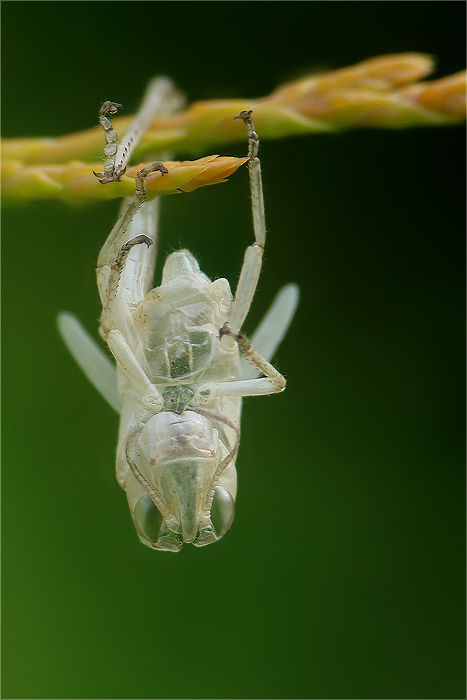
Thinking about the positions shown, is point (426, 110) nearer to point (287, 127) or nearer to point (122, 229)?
point (287, 127)

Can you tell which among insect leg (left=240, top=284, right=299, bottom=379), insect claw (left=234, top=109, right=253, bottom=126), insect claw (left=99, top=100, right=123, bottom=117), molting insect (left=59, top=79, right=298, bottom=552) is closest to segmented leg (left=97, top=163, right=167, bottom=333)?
molting insect (left=59, top=79, right=298, bottom=552)

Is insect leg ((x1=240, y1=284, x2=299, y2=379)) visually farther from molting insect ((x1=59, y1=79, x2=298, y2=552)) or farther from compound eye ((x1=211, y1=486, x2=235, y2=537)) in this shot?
compound eye ((x1=211, y1=486, x2=235, y2=537))

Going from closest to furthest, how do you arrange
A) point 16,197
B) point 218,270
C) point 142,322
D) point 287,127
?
point 16,197
point 287,127
point 142,322
point 218,270

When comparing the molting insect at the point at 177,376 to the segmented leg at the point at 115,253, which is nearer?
the segmented leg at the point at 115,253

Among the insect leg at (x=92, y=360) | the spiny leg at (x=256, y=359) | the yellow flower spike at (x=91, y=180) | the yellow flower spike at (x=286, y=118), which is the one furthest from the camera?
the insect leg at (x=92, y=360)


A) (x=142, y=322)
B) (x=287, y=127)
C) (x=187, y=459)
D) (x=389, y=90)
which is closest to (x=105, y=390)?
(x=142, y=322)

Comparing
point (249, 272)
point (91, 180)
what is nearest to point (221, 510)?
point (249, 272)

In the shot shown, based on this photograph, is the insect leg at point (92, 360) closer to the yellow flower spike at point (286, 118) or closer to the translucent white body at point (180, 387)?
the translucent white body at point (180, 387)

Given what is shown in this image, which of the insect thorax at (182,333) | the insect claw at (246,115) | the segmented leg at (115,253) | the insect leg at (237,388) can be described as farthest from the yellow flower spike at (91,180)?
the insect leg at (237,388)

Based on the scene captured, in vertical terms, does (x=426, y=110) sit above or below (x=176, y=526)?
above
